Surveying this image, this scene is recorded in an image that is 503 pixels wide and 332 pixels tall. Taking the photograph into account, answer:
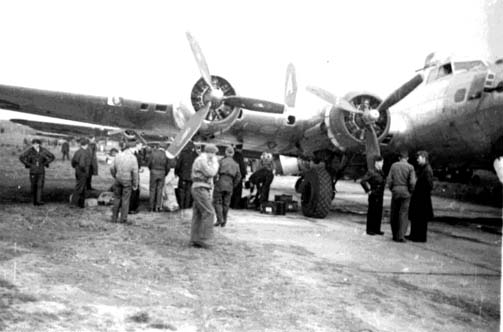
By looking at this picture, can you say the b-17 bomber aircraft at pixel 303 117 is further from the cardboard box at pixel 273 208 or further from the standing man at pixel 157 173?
the standing man at pixel 157 173

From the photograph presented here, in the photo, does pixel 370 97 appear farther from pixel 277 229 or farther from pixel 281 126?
pixel 277 229

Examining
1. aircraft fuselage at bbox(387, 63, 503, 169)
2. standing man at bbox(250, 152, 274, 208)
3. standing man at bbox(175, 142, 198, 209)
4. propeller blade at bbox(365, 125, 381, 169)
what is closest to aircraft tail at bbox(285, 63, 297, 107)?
standing man at bbox(250, 152, 274, 208)

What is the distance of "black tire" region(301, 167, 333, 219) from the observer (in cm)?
1170

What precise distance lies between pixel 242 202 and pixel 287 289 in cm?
774

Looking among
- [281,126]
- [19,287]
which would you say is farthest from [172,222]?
[19,287]

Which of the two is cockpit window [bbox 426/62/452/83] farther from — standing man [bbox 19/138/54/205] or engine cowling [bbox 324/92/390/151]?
standing man [bbox 19/138/54/205]

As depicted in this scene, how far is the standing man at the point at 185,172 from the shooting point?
1102 cm

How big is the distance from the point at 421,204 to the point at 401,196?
1.81 feet

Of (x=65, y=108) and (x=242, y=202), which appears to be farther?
(x=242, y=202)

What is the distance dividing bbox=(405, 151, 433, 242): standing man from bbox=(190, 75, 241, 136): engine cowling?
4.16 meters

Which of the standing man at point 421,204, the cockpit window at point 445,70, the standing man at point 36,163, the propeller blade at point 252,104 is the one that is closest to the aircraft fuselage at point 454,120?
the cockpit window at point 445,70

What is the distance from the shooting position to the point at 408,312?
4.76 m

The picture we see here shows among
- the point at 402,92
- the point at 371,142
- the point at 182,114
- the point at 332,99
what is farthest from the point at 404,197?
the point at 182,114

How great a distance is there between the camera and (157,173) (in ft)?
35.7
